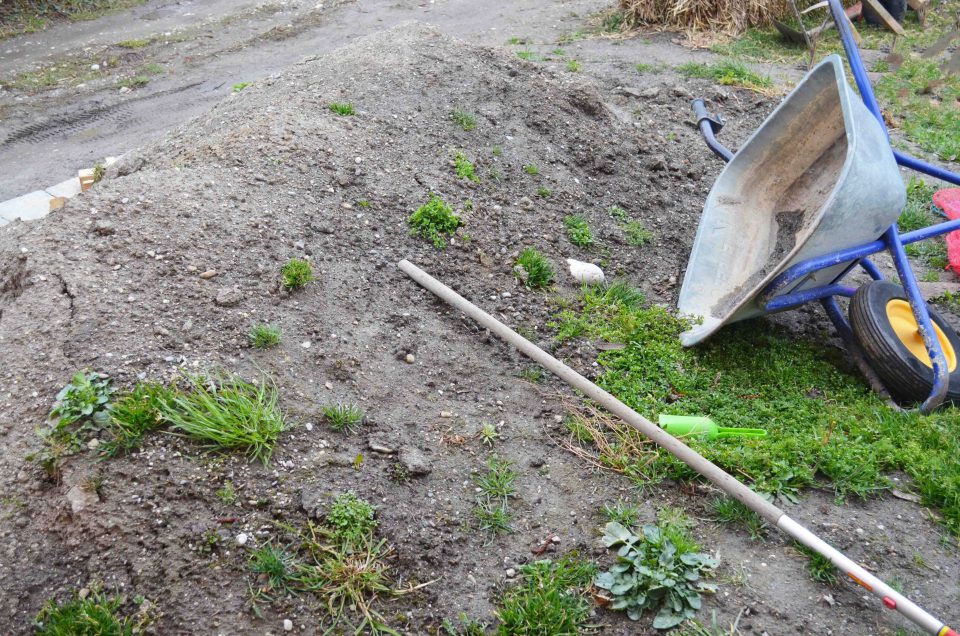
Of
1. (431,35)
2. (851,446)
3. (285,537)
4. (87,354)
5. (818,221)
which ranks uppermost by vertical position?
(431,35)

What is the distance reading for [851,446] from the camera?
3.21 meters

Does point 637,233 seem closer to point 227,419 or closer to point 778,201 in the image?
point 778,201

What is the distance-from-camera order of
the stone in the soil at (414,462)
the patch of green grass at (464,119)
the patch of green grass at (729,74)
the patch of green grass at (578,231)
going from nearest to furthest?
the stone in the soil at (414,462) < the patch of green grass at (578,231) < the patch of green grass at (464,119) < the patch of green grass at (729,74)

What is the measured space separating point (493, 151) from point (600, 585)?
3.40 metres

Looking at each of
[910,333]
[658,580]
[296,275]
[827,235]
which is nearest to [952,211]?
[910,333]

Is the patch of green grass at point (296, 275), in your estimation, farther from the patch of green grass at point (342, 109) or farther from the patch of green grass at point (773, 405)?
the patch of green grass at point (342, 109)

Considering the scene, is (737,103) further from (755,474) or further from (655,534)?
(655,534)

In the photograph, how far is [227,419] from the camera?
2.84 metres

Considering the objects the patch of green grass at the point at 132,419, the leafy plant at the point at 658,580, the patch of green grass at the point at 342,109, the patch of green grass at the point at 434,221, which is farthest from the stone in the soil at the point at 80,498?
the patch of green grass at the point at 342,109

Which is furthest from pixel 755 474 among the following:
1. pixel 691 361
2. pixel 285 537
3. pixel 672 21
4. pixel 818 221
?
pixel 672 21

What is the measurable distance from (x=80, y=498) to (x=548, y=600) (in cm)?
177

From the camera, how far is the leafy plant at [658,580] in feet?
8.26

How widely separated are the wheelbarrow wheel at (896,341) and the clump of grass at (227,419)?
2958 millimetres

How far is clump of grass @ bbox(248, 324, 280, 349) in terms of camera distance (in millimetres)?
3299
